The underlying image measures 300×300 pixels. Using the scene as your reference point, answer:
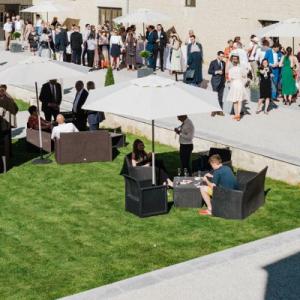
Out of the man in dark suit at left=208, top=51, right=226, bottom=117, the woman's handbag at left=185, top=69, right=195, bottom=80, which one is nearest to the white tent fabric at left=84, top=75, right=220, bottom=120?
the man in dark suit at left=208, top=51, right=226, bottom=117

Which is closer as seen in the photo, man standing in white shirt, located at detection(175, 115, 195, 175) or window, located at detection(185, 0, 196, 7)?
man standing in white shirt, located at detection(175, 115, 195, 175)

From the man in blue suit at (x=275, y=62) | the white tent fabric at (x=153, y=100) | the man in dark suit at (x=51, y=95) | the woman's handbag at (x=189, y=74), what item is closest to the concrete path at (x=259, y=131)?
the man in blue suit at (x=275, y=62)

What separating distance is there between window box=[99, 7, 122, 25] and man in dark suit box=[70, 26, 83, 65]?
8.15 m

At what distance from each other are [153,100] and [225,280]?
3.49m

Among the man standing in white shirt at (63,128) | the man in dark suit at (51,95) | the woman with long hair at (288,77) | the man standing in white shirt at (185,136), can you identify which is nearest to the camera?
the man standing in white shirt at (185,136)

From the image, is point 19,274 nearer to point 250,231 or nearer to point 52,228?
point 52,228

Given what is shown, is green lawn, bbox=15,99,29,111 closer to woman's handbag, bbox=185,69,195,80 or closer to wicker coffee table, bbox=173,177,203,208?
woman's handbag, bbox=185,69,195,80

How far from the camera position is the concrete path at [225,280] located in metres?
8.09

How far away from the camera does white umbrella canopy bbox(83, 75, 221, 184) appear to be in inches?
423

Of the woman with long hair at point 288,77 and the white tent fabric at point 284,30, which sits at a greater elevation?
the white tent fabric at point 284,30

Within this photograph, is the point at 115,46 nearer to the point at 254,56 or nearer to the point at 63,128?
the point at 254,56

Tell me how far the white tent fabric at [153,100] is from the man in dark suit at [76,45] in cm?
1650

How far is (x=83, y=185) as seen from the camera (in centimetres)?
1316

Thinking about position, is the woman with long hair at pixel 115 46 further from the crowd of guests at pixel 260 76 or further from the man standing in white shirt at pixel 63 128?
the man standing in white shirt at pixel 63 128
